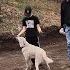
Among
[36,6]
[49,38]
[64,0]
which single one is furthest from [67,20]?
[36,6]

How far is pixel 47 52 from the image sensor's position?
11.0 metres

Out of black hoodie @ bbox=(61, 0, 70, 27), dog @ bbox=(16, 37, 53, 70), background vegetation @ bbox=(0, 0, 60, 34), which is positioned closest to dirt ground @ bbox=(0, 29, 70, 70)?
dog @ bbox=(16, 37, 53, 70)

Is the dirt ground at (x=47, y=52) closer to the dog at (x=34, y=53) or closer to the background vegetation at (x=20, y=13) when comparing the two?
the dog at (x=34, y=53)

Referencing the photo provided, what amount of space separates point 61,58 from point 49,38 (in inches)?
116

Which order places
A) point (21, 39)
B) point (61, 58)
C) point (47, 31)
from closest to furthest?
1. point (21, 39)
2. point (61, 58)
3. point (47, 31)

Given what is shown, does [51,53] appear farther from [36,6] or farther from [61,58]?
[36,6]

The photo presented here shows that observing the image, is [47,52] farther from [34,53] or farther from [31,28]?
[34,53]

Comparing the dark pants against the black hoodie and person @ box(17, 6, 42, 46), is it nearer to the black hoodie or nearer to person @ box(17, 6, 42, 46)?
person @ box(17, 6, 42, 46)

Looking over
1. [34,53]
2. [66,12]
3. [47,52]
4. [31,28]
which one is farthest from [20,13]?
[34,53]

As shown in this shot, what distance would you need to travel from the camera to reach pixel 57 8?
1756 cm

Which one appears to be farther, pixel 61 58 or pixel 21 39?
pixel 61 58

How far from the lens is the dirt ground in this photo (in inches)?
365

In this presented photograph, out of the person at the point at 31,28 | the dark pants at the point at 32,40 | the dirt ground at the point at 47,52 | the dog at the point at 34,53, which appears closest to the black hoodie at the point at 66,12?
the person at the point at 31,28

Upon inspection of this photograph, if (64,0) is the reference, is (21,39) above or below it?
below
